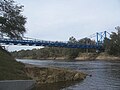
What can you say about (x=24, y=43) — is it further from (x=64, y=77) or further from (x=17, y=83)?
(x=17, y=83)

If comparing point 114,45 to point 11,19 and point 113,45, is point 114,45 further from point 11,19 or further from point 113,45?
point 11,19

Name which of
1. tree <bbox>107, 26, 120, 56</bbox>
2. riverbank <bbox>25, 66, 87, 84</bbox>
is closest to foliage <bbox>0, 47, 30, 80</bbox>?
riverbank <bbox>25, 66, 87, 84</bbox>

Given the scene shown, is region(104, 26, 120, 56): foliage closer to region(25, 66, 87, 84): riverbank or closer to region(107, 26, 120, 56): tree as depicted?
region(107, 26, 120, 56): tree

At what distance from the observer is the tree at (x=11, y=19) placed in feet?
131

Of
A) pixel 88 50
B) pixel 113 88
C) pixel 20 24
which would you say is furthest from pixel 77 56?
pixel 113 88

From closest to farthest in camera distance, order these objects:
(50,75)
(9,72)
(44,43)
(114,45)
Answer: (9,72)
(50,75)
(44,43)
(114,45)

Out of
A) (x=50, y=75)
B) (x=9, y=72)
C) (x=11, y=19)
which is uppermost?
(x=11, y=19)

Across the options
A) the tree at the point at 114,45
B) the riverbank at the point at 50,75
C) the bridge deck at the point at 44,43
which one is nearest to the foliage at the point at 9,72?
the riverbank at the point at 50,75

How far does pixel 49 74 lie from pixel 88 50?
14661 cm

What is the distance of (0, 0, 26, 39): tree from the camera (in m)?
40.0

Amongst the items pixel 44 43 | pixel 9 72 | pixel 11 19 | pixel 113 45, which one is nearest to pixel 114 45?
pixel 113 45

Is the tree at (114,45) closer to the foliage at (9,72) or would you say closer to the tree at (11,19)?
the tree at (11,19)

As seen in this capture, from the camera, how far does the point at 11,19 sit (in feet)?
152

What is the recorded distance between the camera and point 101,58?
545 feet
